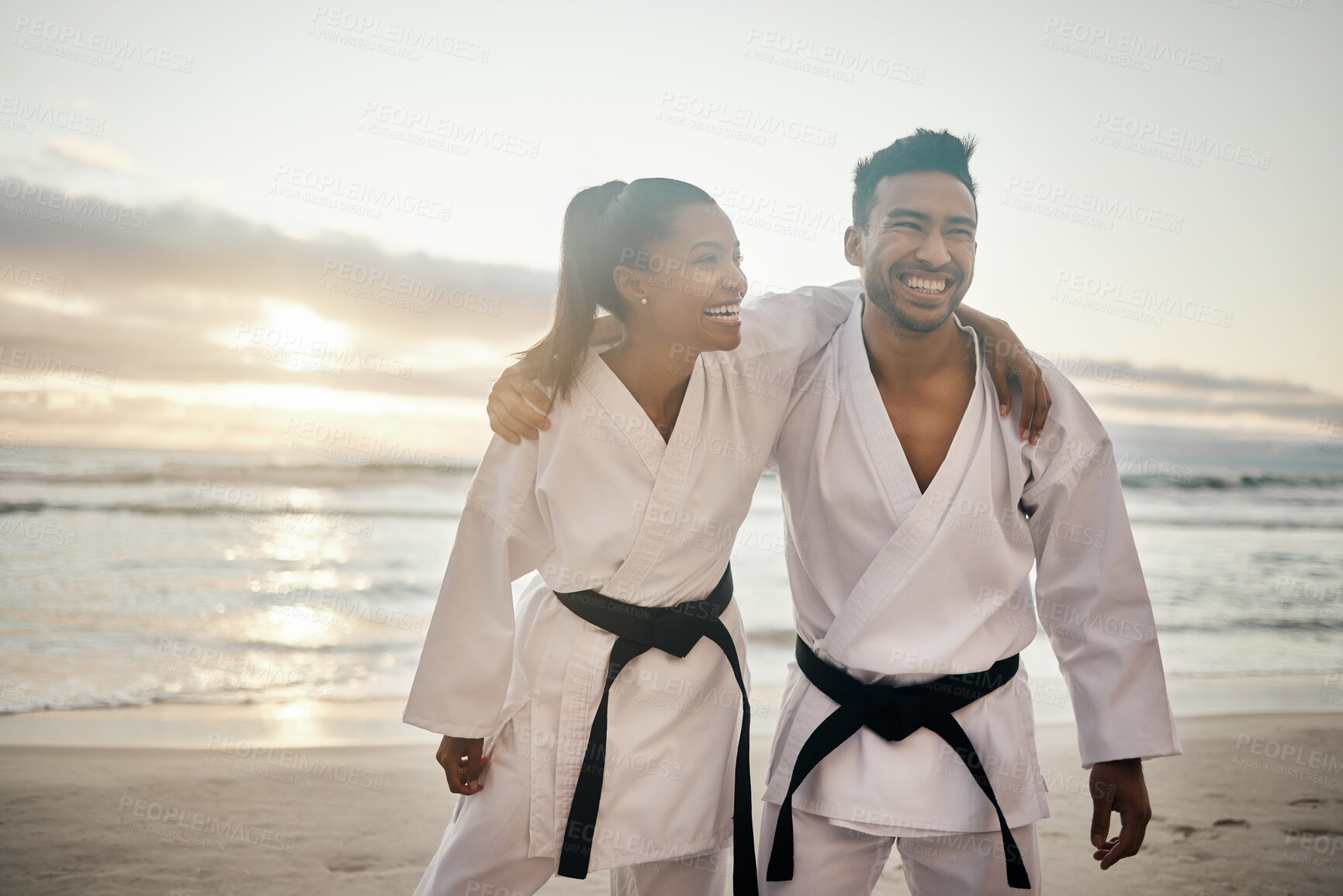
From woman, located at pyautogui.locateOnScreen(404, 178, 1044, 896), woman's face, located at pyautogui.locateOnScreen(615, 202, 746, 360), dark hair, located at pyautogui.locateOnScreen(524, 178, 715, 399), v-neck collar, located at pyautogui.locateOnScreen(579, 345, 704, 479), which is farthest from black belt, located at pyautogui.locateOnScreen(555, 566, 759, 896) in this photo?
woman's face, located at pyautogui.locateOnScreen(615, 202, 746, 360)

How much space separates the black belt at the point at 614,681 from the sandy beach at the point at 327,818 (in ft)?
4.33

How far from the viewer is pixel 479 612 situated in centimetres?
194

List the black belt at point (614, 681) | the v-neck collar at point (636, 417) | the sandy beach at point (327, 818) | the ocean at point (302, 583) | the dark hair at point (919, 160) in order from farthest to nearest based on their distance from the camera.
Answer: the ocean at point (302, 583), the sandy beach at point (327, 818), the dark hair at point (919, 160), the v-neck collar at point (636, 417), the black belt at point (614, 681)

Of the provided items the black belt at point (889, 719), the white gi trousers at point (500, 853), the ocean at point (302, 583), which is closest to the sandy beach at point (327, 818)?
the ocean at point (302, 583)

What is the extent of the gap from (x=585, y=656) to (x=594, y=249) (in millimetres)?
1022

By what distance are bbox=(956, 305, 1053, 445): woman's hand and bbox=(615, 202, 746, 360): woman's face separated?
0.66 m

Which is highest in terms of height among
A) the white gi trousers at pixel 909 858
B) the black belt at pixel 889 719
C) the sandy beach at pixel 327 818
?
the black belt at pixel 889 719

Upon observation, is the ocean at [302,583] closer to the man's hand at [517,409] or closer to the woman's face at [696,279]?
the man's hand at [517,409]

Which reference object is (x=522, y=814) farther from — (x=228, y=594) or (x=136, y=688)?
(x=228, y=594)

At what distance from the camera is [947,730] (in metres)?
1.89

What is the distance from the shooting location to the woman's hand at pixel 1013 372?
1962 millimetres

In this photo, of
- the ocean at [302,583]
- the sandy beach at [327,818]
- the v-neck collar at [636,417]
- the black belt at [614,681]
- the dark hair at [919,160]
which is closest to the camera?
the black belt at [614,681]

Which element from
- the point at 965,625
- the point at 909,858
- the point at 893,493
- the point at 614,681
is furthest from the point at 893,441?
the point at 909,858

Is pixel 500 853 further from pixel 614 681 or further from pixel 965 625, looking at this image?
pixel 965 625
